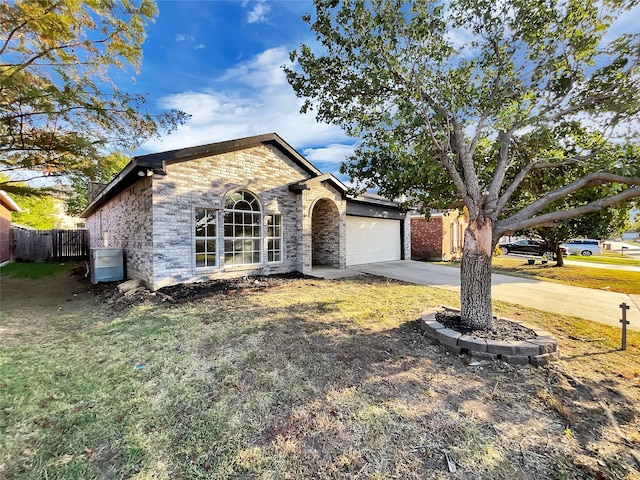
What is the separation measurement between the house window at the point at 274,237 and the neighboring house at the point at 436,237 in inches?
443

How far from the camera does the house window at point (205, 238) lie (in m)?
9.16

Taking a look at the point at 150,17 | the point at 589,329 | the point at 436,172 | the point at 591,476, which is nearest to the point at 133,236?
the point at 150,17

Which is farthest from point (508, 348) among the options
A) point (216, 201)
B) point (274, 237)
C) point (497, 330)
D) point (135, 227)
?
point (135, 227)

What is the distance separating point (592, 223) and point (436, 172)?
14.3 m

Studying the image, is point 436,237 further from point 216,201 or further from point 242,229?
point 216,201

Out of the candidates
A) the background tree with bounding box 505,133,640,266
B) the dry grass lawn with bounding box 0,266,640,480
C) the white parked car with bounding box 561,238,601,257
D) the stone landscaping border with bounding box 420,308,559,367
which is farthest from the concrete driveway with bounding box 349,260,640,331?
the white parked car with bounding box 561,238,601,257

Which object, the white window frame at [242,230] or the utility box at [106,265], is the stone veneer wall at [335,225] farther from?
the utility box at [106,265]

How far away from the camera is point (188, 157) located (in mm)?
8766

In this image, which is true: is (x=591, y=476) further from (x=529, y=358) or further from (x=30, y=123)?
(x=30, y=123)

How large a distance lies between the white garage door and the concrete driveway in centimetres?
239

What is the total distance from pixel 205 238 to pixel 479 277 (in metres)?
7.98

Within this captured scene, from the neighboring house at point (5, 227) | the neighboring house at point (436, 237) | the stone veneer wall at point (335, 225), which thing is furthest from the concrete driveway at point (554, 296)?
the neighboring house at point (5, 227)

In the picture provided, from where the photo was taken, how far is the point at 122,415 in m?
2.96

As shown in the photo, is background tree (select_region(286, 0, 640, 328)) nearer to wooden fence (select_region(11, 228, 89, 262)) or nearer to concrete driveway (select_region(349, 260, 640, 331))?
concrete driveway (select_region(349, 260, 640, 331))
